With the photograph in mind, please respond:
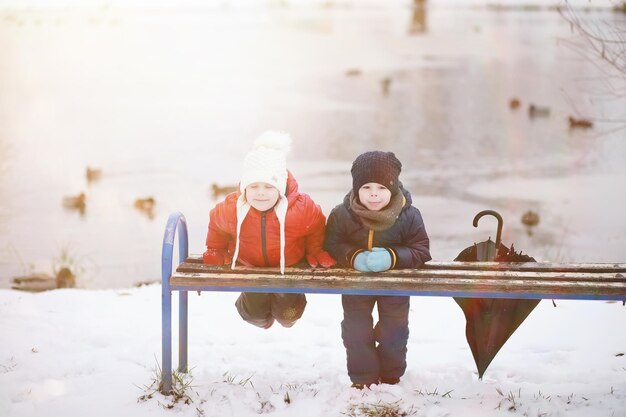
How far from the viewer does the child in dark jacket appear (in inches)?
144

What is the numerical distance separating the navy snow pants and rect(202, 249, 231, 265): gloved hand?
2.19ft

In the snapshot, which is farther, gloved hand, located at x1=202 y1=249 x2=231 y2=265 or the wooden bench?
gloved hand, located at x1=202 y1=249 x2=231 y2=265

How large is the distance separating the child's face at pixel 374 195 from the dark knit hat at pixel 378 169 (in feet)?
0.09

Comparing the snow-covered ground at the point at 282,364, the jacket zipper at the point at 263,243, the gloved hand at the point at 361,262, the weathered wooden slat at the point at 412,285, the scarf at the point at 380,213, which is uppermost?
the scarf at the point at 380,213

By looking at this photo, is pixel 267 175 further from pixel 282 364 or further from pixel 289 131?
pixel 289 131

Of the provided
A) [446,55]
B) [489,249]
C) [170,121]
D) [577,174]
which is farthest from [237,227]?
[446,55]

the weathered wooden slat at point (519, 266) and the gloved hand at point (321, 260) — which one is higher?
the gloved hand at point (321, 260)

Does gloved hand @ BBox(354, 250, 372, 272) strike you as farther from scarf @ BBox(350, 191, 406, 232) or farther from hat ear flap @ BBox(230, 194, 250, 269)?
hat ear flap @ BBox(230, 194, 250, 269)

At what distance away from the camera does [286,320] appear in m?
3.89

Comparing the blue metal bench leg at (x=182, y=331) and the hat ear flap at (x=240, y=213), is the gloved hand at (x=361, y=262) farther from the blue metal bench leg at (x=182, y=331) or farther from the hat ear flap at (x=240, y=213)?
the blue metal bench leg at (x=182, y=331)

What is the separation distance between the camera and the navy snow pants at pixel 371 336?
3.83 meters

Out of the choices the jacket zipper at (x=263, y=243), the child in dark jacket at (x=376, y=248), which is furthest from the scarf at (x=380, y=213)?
the jacket zipper at (x=263, y=243)

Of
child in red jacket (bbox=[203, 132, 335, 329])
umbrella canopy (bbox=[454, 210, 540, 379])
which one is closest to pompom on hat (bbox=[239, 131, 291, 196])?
child in red jacket (bbox=[203, 132, 335, 329])

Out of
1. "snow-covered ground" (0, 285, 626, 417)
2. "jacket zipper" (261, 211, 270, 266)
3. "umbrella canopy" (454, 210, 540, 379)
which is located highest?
"jacket zipper" (261, 211, 270, 266)
